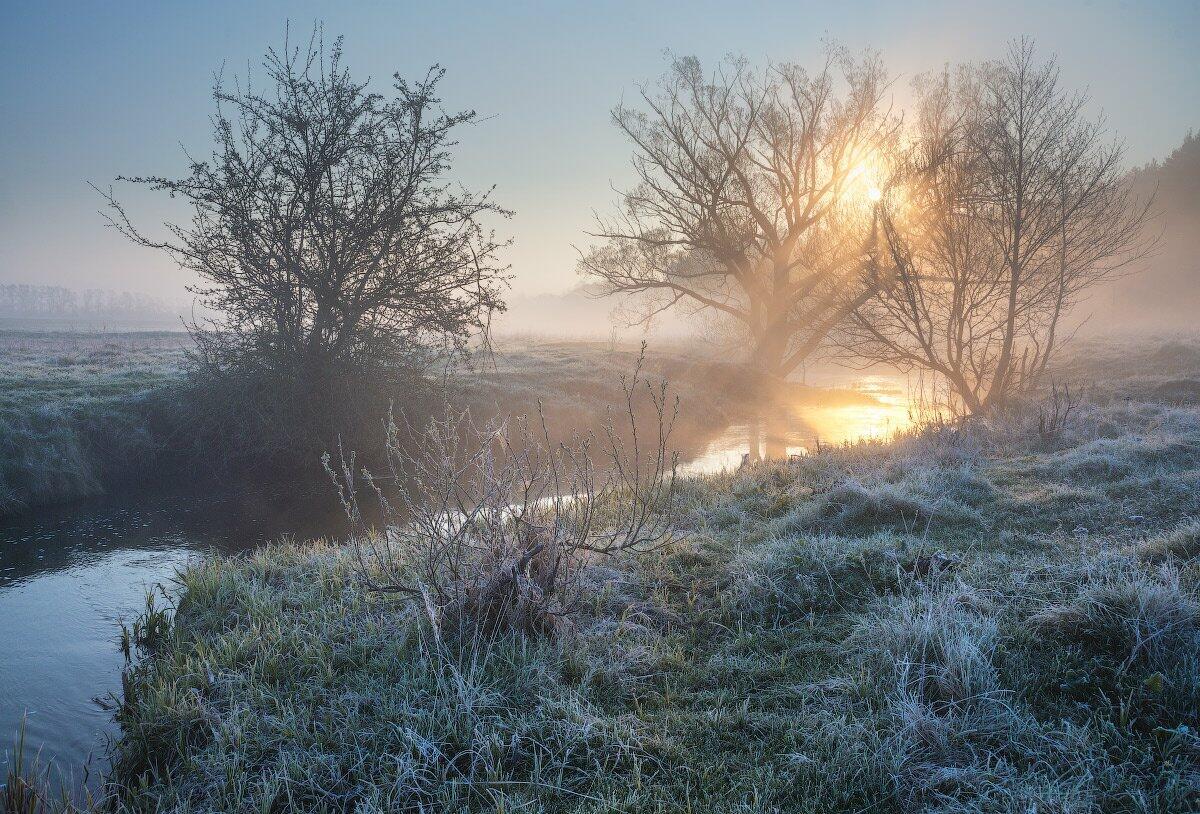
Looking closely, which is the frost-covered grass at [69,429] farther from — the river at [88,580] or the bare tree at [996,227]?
the bare tree at [996,227]

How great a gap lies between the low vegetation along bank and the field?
1 cm

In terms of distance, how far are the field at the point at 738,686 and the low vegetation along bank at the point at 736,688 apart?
0.01 meters

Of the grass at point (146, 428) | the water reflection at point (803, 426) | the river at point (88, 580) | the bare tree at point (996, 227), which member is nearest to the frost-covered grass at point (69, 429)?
the grass at point (146, 428)

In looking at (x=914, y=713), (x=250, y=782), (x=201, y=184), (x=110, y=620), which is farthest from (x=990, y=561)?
(x=201, y=184)

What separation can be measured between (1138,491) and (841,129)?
18029 millimetres

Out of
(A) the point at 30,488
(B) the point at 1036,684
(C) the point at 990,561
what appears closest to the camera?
(B) the point at 1036,684

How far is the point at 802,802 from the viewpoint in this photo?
2.61m

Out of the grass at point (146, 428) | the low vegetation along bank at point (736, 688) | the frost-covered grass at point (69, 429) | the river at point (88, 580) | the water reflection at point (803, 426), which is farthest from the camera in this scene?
the water reflection at point (803, 426)

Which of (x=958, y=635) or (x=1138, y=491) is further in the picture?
(x=1138, y=491)

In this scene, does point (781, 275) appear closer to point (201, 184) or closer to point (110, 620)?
point (201, 184)

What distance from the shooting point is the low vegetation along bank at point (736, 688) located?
2.71 m

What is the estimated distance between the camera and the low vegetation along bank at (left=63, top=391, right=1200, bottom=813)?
8.87 feet

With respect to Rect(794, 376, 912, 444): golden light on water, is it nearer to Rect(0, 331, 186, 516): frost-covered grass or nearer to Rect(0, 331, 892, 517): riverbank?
Rect(0, 331, 892, 517): riverbank

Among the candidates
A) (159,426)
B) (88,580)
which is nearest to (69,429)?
(159,426)
